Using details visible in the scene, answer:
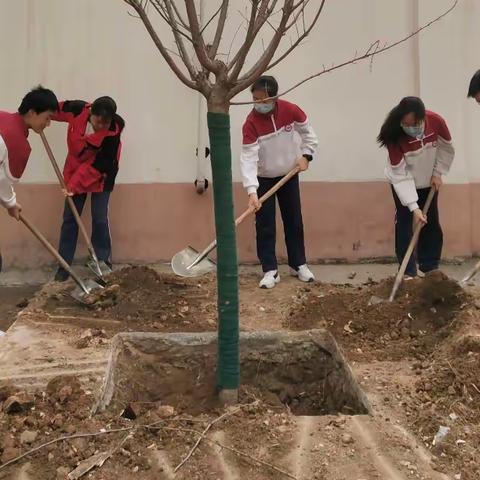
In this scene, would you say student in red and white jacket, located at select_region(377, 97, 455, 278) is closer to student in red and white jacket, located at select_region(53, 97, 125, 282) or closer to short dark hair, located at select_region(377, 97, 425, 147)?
short dark hair, located at select_region(377, 97, 425, 147)

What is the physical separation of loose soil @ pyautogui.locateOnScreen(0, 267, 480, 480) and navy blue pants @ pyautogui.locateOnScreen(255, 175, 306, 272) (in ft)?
2.91

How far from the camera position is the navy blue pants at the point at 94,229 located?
5.82 m

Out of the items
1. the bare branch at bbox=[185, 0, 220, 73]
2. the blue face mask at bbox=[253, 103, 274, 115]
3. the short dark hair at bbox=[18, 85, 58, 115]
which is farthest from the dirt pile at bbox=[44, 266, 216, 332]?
the bare branch at bbox=[185, 0, 220, 73]

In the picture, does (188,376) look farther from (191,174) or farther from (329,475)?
(191,174)

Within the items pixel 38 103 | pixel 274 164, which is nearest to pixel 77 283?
pixel 38 103

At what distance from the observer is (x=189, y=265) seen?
524cm

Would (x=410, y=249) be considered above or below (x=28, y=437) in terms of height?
above

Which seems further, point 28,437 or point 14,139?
point 14,139

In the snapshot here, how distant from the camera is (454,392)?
3404 millimetres

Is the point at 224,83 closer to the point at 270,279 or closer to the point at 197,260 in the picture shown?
the point at 197,260

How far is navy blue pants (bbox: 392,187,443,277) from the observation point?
5371 mm

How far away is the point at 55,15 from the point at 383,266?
147 inches

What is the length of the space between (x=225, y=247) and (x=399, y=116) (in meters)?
2.24

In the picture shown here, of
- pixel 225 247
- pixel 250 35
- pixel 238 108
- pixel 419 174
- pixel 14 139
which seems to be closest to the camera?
pixel 250 35
